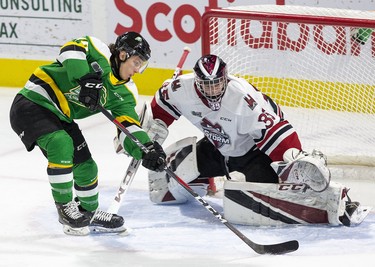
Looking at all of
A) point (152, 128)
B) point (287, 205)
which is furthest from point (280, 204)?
point (152, 128)

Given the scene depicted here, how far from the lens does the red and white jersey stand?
14.5ft

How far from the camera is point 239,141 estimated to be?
4598mm

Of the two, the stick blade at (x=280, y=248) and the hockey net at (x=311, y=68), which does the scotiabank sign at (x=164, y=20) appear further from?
the stick blade at (x=280, y=248)

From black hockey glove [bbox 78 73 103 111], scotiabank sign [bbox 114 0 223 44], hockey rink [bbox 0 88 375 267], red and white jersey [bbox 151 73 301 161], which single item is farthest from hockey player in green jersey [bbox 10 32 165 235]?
scotiabank sign [bbox 114 0 223 44]

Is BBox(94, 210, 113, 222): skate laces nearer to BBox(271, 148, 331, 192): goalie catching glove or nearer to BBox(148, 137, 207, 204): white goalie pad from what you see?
BBox(148, 137, 207, 204): white goalie pad

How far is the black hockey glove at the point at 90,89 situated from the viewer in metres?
4.07

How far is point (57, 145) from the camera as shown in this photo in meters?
4.14

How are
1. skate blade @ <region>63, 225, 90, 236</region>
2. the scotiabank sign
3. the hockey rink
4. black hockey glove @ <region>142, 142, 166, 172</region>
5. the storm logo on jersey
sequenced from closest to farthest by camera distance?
the hockey rink, black hockey glove @ <region>142, 142, 166, 172</region>, skate blade @ <region>63, 225, 90, 236</region>, the storm logo on jersey, the scotiabank sign

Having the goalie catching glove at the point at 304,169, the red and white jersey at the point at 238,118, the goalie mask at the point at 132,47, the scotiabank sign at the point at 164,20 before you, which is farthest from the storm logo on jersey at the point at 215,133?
the scotiabank sign at the point at 164,20

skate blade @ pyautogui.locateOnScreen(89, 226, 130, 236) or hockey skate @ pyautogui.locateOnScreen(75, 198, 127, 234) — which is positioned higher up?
hockey skate @ pyautogui.locateOnScreen(75, 198, 127, 234)

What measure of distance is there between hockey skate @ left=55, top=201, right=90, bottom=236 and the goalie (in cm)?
58

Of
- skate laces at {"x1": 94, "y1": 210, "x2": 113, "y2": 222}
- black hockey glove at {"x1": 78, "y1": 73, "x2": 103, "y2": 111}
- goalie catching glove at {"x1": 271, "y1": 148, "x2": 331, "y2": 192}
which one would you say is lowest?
skate laces at {"x1": 94, "y1": 210, "x2": 113, "y2": 222}

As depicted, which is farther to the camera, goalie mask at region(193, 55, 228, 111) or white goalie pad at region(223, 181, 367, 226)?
white goalie pad at region(223, 181, 367, 226)

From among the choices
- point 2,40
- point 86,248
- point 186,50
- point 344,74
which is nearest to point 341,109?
point 344,74
